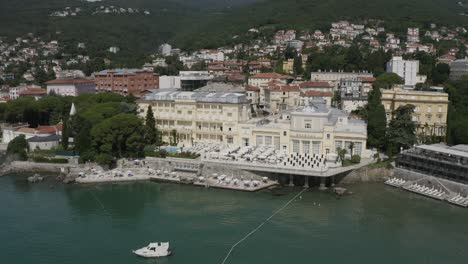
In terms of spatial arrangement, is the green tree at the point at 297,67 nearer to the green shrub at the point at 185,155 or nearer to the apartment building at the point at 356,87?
the apartment building at the point at 356,87

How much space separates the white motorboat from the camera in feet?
63.5

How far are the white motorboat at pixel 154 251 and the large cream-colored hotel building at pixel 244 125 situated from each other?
14587 millimetres

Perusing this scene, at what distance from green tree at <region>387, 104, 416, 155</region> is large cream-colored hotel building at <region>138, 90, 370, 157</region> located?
193 centimetres

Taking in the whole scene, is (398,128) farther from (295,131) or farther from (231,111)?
(231,111)

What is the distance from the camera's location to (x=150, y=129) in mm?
34594

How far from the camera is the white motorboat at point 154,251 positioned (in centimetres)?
1936

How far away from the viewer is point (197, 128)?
3612cm

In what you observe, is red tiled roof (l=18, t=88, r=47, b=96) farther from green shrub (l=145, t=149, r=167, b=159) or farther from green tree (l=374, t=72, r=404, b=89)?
green tree (l=374, t=72, r=404, b=89)

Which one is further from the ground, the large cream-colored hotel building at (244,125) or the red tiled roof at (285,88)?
the red tiled roof at (285,88)

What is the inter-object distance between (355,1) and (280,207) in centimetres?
8392

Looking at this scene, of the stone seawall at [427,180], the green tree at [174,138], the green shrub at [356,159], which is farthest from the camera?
the green tree at [174,138]

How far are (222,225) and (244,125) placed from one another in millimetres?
12589

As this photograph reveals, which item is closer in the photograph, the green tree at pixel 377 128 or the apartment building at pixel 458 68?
the green tree at pixel 377 128

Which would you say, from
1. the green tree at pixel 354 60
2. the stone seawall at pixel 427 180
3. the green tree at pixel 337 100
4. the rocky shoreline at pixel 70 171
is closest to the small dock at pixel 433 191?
the stone seawall at pixel 427 180
